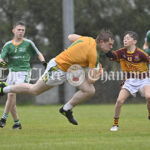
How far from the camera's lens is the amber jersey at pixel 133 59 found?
26.3 ft

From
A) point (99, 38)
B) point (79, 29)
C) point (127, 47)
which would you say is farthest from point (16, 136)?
point (79, 29)

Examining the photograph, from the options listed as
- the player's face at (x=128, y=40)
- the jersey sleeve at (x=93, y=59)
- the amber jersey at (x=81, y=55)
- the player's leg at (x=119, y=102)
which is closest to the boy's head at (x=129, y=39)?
the player's face at (x=128, y=40)

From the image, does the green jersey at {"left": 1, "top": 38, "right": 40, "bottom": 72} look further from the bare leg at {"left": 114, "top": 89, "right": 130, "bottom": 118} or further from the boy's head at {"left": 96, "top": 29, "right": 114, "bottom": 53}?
the boy's head at {"left": 96, "top": 29, "right": 114, "bottom": 53}

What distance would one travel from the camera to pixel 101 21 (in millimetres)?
32344

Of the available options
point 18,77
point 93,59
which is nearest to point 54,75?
point 93,59

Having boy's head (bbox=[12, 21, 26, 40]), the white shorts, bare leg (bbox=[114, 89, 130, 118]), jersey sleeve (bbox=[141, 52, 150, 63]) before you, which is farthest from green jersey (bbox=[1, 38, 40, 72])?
jersey sleeve (bbox=[141, 52, 150, 63])

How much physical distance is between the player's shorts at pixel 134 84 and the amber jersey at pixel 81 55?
4.09 feet

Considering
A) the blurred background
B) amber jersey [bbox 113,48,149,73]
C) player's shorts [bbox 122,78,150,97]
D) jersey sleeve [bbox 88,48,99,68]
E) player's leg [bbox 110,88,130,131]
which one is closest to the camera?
jersey sleeve [bbox 88,48,99,68]

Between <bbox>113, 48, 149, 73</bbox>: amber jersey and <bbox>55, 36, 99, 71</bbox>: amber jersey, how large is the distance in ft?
4.16

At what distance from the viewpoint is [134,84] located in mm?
7984

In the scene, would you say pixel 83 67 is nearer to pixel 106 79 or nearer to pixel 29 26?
pixel 106 79

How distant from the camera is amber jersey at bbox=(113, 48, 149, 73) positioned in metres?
8.03

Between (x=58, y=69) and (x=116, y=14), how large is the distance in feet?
87.8

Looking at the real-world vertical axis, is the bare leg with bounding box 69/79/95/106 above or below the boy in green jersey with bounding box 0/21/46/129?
below
